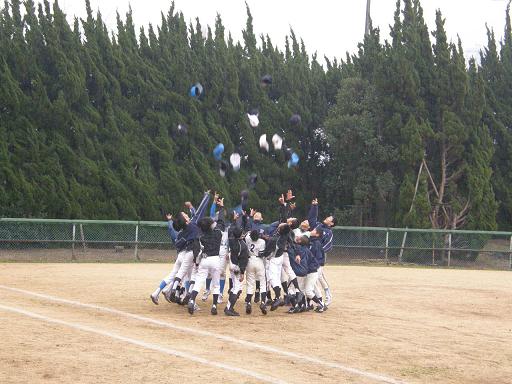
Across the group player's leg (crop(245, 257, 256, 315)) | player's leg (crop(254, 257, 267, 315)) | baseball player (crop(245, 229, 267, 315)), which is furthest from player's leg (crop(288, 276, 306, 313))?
player's leg (crop(245, 257, 256, 315))

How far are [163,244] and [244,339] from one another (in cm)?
1751

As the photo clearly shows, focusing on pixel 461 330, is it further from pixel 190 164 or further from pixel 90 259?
pixel 190 164

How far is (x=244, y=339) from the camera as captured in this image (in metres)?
12.9

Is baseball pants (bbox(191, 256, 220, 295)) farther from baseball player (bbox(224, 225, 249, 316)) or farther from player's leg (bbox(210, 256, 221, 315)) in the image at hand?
baseball player (bbox(224, 225, 249, 316))

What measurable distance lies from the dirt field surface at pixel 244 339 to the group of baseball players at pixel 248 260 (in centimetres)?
42

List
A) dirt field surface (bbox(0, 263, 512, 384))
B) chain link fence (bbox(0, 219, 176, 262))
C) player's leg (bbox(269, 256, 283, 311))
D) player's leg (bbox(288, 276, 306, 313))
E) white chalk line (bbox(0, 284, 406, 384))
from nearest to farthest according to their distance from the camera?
dirt field surface (bbox(0, 263, 512, 384)) → white chalk line (bbox(0, 284, 406, 384)) → player's leg (bbox(269, 256, 283, 311)) → player's leg (bbox(288, 276, 306, 313)) → chain link fence (bbox(0, 219, 176, 262))

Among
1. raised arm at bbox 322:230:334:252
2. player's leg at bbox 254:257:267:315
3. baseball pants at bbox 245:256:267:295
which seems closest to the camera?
player's leg at bbox 254:257:267:315

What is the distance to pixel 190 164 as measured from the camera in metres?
33.4

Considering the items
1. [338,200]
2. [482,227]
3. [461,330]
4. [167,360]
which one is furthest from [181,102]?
[167,360]

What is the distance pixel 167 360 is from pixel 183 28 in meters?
28.0

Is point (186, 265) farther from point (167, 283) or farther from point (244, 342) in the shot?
point (244, 342)

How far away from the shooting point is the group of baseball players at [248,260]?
51.0 ft

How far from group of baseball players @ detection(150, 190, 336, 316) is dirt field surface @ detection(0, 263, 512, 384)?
1.37 ft

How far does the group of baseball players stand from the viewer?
15531 millimetres
